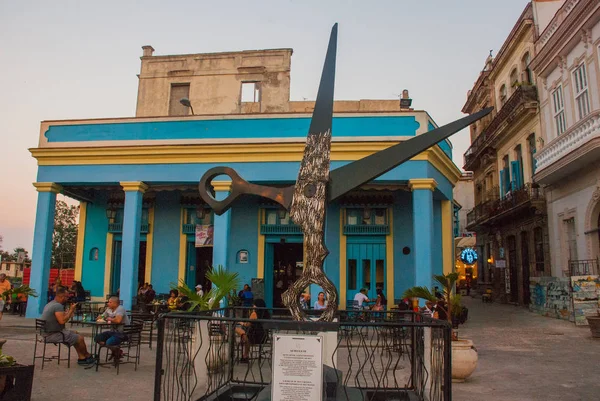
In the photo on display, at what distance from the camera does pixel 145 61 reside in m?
25.4

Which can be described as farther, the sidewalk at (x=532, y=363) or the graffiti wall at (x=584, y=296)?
the graffiti wall at (x=584, y=296)

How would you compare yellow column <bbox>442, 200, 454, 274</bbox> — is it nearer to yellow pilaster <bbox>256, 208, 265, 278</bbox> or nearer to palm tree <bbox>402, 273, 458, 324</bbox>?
yellow pilaster <bbox>256, 208, 265, 278</bbox>

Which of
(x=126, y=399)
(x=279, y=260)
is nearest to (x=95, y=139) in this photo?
(x=279, y=260)

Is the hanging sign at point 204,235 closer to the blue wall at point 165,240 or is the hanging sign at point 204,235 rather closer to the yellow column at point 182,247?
the yellow column at point 182,247

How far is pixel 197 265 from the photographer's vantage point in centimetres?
1759

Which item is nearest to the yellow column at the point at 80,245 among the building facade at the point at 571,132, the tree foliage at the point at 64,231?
the building facade at the point at 571,132

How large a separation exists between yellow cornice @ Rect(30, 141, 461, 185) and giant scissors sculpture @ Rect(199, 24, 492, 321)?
24.6 feet

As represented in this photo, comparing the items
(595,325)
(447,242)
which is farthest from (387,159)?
(447,242)

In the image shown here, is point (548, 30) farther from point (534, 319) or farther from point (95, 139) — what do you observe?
point (95, 139)

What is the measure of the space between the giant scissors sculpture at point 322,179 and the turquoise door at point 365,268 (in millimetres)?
10233

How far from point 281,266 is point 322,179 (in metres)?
11.5

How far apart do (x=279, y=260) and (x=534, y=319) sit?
898cm

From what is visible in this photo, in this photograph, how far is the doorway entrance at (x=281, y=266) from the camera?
16828mm

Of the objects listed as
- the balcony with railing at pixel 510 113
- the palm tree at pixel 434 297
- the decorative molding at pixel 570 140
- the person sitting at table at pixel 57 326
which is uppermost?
the balcony with railing at pixel 510 113
